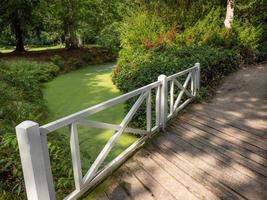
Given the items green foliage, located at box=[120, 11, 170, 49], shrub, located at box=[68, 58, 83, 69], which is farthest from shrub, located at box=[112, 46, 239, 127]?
shrub, located at box=[68, 58, 83, 69]

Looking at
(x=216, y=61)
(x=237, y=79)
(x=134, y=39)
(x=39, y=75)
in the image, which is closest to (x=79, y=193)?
(x=216, y=61)

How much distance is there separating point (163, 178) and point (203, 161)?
652mm

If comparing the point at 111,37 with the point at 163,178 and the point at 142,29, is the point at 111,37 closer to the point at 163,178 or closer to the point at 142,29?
the point at 142,29

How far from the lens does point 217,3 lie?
33.3ft

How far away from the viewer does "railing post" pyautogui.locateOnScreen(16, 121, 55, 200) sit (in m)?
1.80

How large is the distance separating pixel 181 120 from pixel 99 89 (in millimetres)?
4800

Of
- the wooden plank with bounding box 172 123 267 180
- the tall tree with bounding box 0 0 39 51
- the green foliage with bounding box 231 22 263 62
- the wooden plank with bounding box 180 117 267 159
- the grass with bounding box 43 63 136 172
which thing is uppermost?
the tall tree with bounding box 0 0 39 51

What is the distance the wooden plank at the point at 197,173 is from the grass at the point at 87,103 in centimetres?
95

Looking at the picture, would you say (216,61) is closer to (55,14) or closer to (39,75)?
(39,75)

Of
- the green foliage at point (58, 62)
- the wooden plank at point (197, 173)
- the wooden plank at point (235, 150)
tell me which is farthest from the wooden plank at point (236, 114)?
the green foliage at point (58, 62)

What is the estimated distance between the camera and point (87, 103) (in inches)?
274

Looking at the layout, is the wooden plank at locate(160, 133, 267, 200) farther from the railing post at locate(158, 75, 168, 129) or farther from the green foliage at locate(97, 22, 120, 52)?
the green foliage at locate(97, 22, 120, 52)

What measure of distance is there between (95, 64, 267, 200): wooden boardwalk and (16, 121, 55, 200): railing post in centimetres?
86

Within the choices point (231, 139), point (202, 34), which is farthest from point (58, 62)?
point (231, 139)
